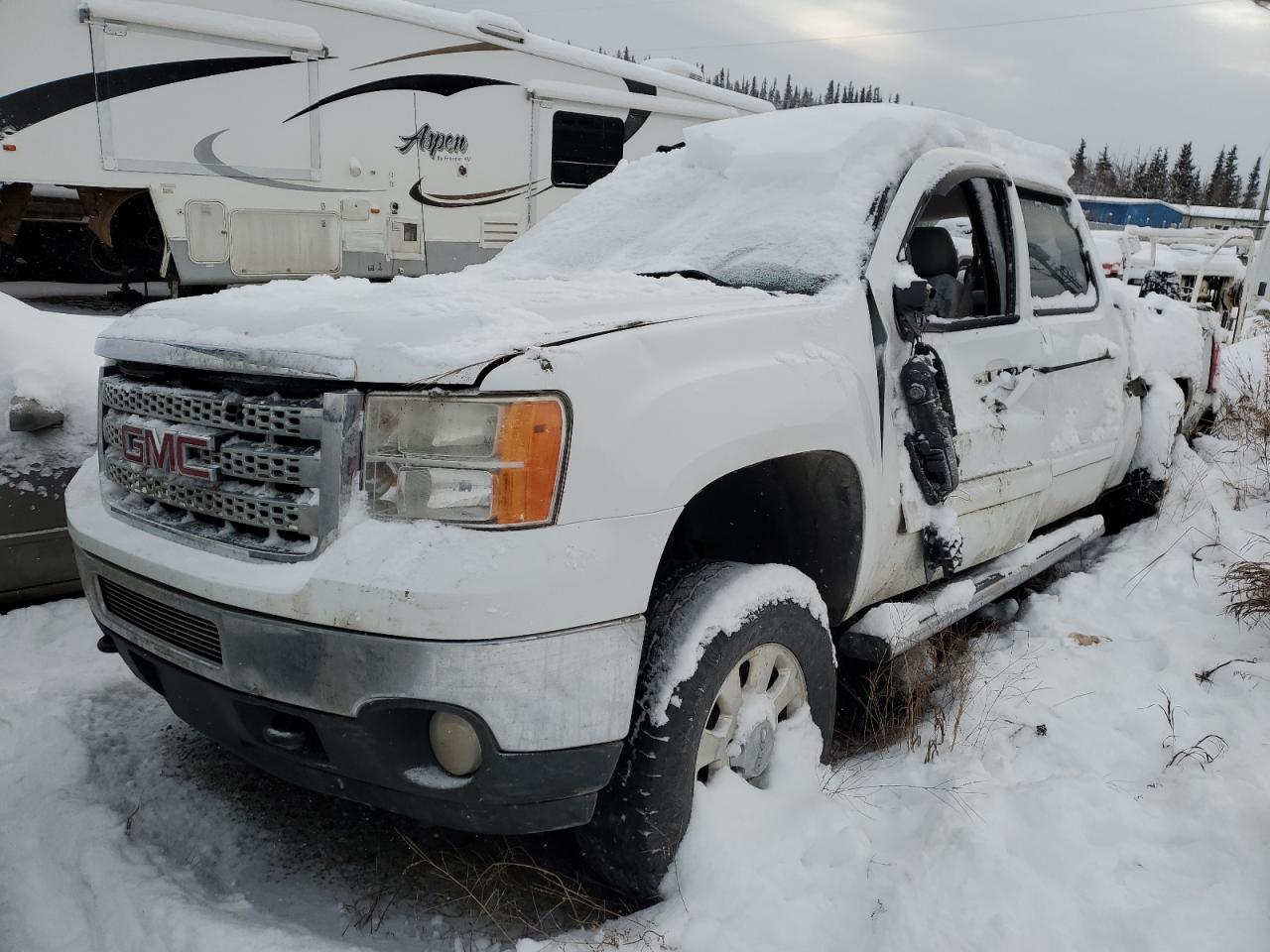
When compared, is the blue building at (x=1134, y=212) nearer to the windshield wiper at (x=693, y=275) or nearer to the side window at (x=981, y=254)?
the side window at (x=981, y=254)

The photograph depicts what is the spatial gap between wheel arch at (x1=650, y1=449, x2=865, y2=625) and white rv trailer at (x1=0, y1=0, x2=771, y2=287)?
758 cm

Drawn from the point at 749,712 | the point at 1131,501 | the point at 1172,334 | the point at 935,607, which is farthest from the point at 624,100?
the point at 749,712

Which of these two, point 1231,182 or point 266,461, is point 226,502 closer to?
point 266,461

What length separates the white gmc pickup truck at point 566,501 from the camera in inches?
75.7

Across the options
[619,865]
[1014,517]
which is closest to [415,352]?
[619,865]

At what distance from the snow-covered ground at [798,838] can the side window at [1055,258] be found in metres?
1.47

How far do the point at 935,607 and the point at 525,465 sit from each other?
1.73 m

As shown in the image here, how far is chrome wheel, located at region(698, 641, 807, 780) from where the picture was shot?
7.80ft

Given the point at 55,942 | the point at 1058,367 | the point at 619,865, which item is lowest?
Result: the point at 55,942

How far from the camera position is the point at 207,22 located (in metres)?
8.59

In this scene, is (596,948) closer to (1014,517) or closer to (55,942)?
(55,942)

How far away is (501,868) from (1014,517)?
2229 millimetres

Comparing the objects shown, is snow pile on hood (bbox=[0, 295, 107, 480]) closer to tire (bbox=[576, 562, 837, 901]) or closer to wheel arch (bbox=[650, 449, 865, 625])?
wheel arch (bbox=[650, 449, 865, 625])

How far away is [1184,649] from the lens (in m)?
3.49
